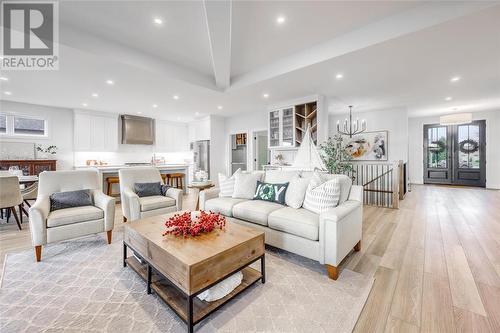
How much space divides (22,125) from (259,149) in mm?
6463

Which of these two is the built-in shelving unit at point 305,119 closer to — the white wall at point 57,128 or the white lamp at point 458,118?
the white lamp at point 458,118

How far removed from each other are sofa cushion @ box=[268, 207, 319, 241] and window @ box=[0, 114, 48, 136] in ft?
22.7

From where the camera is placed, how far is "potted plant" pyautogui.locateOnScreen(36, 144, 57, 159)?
573 centimetres

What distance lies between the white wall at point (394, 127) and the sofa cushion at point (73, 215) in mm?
7238

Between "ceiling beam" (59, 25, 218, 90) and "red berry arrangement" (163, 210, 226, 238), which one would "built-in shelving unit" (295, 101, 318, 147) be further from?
"red berry arrangement" (163, 210, 226, 238)

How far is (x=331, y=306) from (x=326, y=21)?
10.1ft

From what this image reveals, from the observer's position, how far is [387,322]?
1.54 metres

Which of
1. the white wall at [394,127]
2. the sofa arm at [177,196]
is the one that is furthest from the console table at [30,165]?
the white wall at [394,127]

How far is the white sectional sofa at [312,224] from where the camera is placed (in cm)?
204

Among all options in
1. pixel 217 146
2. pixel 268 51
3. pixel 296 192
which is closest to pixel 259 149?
pixel 217 146

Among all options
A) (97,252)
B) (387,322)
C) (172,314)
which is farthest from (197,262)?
(97,252)

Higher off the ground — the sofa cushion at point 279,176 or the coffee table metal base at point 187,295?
the sofa cushion at point 279,176

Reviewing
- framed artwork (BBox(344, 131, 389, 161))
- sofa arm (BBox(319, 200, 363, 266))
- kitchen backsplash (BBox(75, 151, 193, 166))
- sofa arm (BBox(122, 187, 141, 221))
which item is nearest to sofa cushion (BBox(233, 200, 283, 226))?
sofa arm (BBox(319, 200, 363, 266))

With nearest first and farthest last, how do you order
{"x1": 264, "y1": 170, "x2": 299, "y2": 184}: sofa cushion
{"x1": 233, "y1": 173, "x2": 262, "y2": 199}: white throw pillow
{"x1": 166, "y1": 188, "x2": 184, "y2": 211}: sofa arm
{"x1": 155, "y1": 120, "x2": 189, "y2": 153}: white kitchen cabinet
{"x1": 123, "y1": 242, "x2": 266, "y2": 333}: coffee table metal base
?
{"x1": 123, "y1": 242, "x2": 266, "y2": 333}: coffee table metal base, {"x1": 264, "y1": 170, "x2": 299, "y2": 184}: sofa cushion, {"x1": 233, "y1": 173, "x2": 262, "y2": 199}: white throw pillow, {"x1": 166, "y1": 188, "x2": 184, "y2": 211}: sofa arm, {"x1": 155, "y1": 120, "x2": 189, "y2": 153}: white kitchen cabinet
